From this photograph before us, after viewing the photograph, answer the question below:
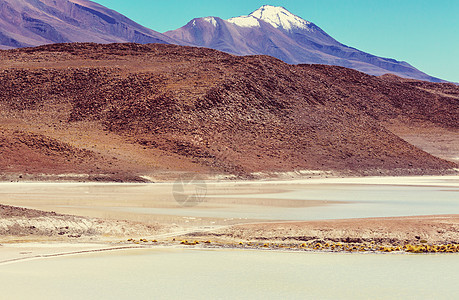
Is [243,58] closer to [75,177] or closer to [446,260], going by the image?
[75,177]

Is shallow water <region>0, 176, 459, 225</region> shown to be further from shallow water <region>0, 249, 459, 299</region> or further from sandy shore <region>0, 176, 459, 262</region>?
shallow water <region>0, 249, 459, 299</region>

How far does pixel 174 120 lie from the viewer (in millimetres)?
70750

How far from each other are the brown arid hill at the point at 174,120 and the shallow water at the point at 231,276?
36456mm

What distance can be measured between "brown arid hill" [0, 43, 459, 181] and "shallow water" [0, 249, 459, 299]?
36.5 metres

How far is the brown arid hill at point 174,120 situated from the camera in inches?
2313

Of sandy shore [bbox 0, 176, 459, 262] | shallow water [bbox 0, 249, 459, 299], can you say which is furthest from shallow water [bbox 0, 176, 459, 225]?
shallow water [bbox 0, 249, 459, 299]

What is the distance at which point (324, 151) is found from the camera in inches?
2928

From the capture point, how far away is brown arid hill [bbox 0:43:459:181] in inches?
2313

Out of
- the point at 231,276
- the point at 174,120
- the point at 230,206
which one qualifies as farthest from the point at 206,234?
the point at 174,120

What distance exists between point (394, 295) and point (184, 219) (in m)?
12.8

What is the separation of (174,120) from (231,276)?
56563 mm

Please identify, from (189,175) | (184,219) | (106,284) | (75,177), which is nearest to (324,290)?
(106,284)

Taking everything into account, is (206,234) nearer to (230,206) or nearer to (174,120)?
(230,206)

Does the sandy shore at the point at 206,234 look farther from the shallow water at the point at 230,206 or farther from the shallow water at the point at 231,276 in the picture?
the shallow water at the point at 230,206
